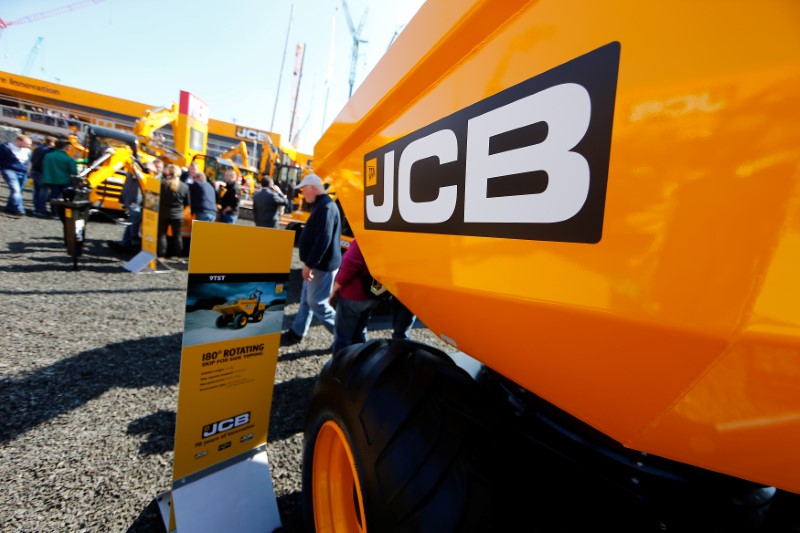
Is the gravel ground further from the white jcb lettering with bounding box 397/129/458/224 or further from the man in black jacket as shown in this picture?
the man in black jacket

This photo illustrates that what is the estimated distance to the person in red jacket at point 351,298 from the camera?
2592mm

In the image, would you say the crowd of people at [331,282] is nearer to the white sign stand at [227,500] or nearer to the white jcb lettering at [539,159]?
the white sign stand at [227,500]

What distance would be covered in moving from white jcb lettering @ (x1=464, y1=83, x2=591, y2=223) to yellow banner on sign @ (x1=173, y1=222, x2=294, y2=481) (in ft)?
3.63

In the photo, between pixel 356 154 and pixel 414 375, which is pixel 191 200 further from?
pixel 414 375

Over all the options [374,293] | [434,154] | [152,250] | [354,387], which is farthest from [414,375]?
[152,250]

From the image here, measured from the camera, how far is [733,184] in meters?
0.38

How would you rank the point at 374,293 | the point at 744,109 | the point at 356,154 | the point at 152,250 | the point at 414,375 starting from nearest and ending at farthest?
1. the point at 744,109
2. the point at 414,375
3. the point at 356,154
4. the point at 374,293
5. the point at 152,250

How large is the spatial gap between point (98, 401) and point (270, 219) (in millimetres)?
4021

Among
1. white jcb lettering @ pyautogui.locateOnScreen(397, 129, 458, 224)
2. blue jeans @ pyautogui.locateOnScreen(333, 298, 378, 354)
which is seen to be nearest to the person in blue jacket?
blue jeans @ pyautogui.locateOnScreen(333, 298, 378, 354)

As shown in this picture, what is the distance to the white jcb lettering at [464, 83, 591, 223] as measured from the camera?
535mm

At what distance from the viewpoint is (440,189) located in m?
0.83

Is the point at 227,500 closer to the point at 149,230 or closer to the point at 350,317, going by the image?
the point at 350,317

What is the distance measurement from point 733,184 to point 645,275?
0.13m

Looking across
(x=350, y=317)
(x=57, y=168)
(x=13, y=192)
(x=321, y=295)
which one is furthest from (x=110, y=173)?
(x=350, y=317)
